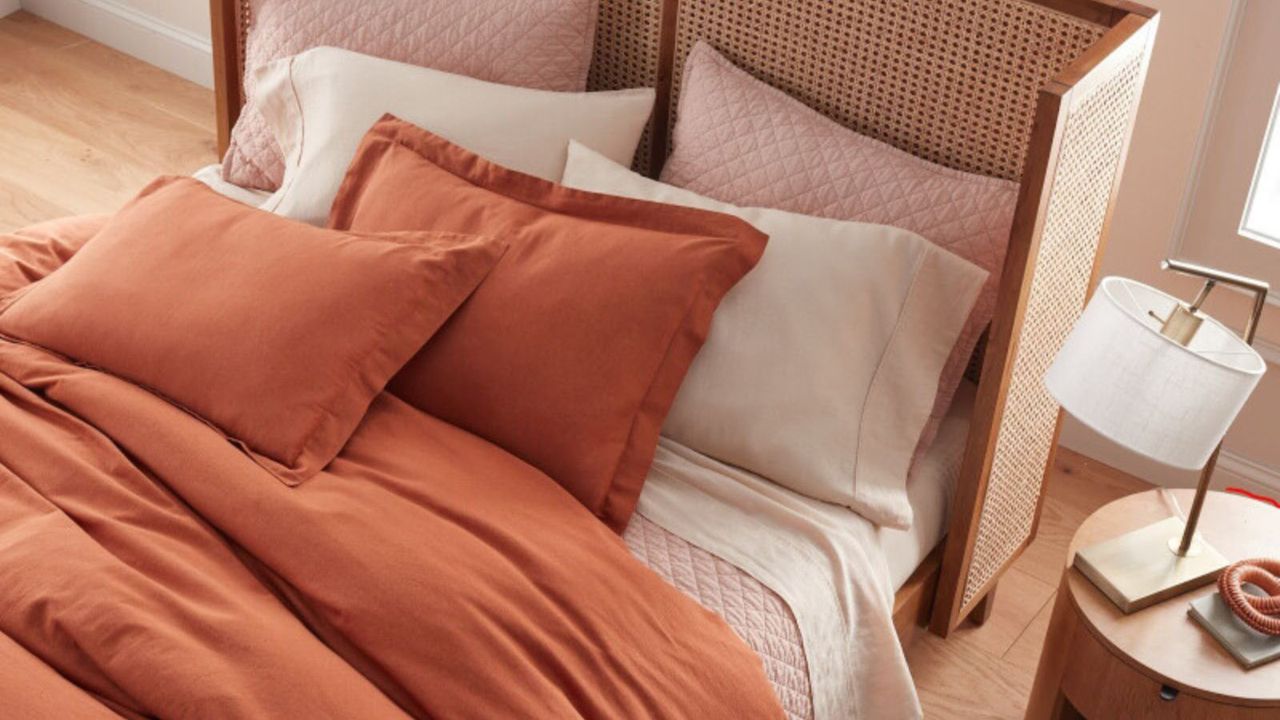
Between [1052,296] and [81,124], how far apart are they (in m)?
2.72

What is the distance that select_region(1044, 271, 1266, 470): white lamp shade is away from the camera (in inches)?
69.7

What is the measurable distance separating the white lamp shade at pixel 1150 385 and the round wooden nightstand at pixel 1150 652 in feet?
0.87

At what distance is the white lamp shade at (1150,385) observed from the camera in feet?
5.81

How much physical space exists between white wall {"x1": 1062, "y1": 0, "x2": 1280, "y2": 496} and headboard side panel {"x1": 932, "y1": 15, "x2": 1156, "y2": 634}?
18.8 inches

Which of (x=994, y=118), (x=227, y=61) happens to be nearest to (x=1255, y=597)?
(x=994, y=118)

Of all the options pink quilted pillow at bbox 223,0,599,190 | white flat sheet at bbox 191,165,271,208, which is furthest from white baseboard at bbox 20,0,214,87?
pink quilted pillow at bbox 223,0,599,190

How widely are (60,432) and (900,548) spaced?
1.17 metres

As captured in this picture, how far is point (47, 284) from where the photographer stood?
2164mm

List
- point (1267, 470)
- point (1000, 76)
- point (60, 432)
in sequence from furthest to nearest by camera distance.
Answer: point (1267, 470), point (1000, 76), point (60, 432)

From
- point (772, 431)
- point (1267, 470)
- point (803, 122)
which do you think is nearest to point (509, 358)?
point (772, 431)

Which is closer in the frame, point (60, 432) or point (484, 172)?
point (60, 432)

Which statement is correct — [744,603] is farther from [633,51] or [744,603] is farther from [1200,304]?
[633,51]

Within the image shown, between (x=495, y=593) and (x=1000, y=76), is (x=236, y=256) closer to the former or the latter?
(x=495, y=593)

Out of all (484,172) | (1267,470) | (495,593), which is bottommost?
(1267,470)
